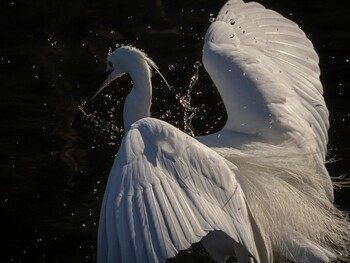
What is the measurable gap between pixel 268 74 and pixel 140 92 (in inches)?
25.5

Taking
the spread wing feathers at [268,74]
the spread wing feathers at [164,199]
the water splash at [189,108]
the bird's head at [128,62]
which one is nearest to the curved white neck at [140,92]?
the bird's head at [128,62]

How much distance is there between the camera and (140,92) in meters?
5.04

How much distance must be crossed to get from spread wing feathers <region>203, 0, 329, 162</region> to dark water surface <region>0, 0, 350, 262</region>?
2.29 ft

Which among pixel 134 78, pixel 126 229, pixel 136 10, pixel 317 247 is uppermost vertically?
pixel 136 10

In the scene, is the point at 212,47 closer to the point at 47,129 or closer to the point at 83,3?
the point at 47,129

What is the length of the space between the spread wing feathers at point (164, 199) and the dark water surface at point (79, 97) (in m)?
1.32

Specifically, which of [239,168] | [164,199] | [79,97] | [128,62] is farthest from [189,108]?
[164,199]

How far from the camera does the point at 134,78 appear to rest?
506 centimetres

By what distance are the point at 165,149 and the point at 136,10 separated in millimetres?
4895

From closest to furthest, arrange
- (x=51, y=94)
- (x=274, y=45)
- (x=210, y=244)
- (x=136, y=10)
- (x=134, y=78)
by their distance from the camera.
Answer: (x=210, y=244) → (x=134, y=78) → (x=274, y=45) → (x=51, y=94) → (x=136, y=10)

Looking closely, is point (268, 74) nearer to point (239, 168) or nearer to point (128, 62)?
point (128, 62)

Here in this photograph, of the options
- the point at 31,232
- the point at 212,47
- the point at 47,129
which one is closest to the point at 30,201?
the point at 31,232

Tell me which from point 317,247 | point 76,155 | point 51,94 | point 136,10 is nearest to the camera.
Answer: point 317,247

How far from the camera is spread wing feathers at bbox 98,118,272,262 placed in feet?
11.5
